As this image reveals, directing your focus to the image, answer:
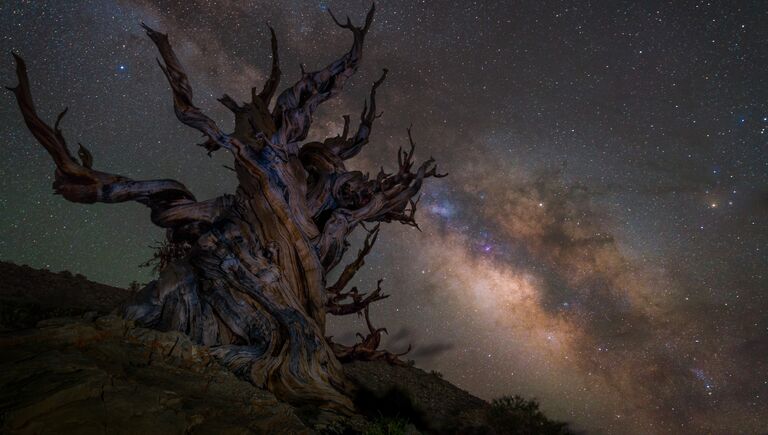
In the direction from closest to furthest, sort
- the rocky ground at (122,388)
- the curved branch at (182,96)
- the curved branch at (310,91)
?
the rocky ground at (122,388)
the curved branch at (182,96)
the curved branch at (310,91)

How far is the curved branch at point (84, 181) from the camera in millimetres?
7238

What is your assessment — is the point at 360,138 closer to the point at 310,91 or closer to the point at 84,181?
the point at 310,91

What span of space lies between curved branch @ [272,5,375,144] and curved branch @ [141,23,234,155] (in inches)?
56.9

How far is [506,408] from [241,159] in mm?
8768

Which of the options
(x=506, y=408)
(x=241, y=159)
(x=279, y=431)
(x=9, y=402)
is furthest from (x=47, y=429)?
(x=506, y=408)

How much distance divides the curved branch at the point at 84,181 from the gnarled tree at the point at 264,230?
0.06ft

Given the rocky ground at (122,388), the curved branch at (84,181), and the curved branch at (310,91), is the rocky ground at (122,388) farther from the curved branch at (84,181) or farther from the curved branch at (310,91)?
the curved branch at (310,91)

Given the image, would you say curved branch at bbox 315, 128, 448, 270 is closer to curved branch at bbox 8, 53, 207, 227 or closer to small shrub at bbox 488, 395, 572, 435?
curved branch at bbox 8, 53, 207, 227

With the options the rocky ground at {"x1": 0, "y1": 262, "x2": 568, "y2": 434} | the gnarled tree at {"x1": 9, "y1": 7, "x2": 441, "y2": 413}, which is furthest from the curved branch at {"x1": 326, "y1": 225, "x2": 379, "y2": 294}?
the rocky ground at {"x1": 0, "y1": 262, "x2": 568, "y2": 434}

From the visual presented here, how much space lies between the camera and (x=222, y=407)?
160 inches

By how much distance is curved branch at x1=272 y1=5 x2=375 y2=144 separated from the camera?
9.53 meters

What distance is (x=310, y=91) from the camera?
10.1 metres

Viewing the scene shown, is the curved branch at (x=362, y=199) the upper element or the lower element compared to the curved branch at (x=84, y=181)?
upper

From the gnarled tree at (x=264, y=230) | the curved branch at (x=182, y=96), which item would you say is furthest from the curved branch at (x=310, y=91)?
the curved branch at (x=182, y=96)
